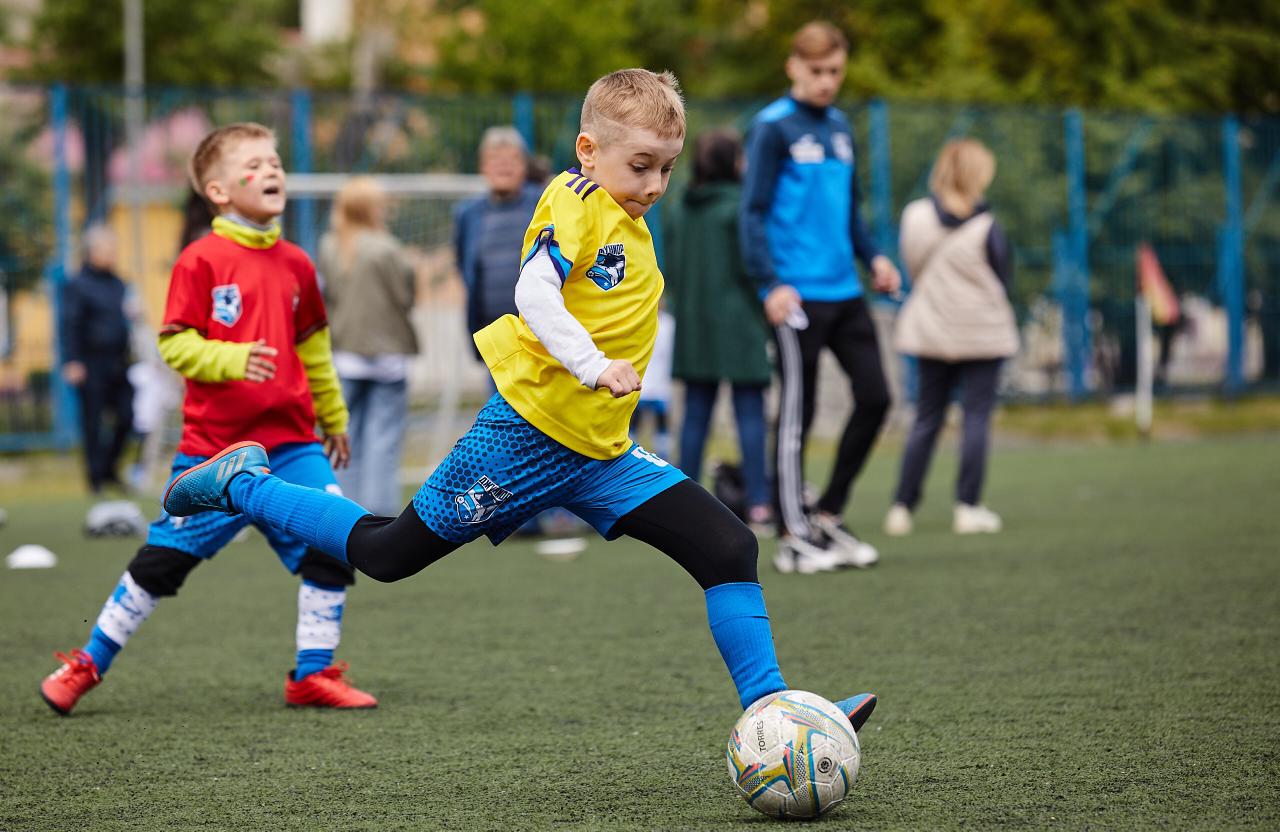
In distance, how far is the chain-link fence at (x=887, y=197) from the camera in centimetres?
1533

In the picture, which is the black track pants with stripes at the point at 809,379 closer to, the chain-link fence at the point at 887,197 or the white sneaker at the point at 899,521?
the white sneaker at the point at 899,521

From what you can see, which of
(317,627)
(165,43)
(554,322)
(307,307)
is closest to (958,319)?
(307,307)

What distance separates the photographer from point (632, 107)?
12.3 ft

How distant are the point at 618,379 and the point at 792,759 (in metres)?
0.85

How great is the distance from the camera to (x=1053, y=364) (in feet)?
60.0

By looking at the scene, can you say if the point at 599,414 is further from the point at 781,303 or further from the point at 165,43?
the point at 165,43

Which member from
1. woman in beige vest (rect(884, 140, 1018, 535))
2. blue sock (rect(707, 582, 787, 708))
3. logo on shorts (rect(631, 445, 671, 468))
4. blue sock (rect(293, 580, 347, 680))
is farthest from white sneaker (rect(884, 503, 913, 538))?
blue sock (rect(707, 582, 787, 708))

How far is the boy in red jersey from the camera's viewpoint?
482 cm

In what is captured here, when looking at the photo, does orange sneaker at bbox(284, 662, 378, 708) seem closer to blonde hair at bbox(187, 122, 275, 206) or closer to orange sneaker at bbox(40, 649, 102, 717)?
orange sneaker at bbox(40, 649, 102, 717)

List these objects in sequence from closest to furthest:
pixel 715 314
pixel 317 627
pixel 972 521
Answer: pixel 317 627 → pixel 715 314 → pixel 972 521

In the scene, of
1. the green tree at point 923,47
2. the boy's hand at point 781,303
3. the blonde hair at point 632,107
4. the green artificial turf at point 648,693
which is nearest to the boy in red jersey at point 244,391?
the green artificial turf at point 648,693

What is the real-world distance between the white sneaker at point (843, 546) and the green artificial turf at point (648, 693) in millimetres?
104

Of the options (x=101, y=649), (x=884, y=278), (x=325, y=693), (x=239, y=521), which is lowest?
(x=325, y=693)

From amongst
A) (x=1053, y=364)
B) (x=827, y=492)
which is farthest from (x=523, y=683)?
(x=1053, y=364)
